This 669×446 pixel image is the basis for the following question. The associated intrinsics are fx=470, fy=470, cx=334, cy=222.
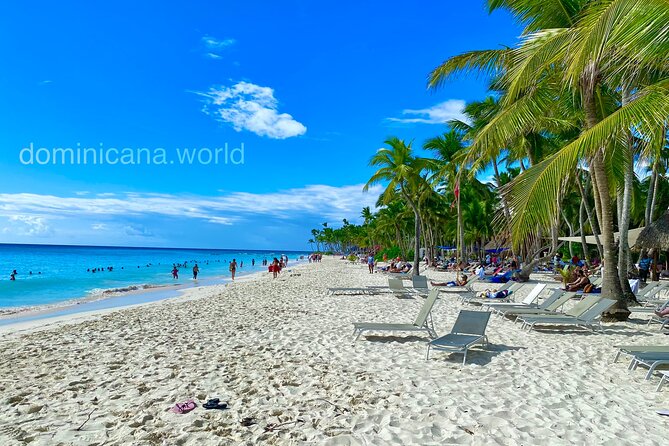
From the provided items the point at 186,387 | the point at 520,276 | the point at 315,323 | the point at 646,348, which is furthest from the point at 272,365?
the point at 520,276

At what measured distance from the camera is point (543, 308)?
385 inches

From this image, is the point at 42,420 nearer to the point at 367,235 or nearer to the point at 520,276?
the point at 520,276

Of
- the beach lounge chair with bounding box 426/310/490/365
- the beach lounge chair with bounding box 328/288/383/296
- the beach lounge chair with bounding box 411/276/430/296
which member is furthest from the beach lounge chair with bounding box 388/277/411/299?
the beach lounge chair with bounding box 426/310/490/365

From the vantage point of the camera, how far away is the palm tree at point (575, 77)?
15.3ft

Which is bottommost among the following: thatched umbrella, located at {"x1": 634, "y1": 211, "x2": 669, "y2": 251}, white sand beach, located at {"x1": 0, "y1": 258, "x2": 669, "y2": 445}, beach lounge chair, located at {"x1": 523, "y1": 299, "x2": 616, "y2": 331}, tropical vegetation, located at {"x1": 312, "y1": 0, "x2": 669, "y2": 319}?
white sand beach, located at {"x1": 0, "y1": 258, "x2": 669, "y2": 445}

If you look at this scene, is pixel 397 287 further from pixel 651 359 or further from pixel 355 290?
pixel 651 359

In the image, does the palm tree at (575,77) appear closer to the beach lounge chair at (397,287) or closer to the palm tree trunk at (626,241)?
the palm tree trunk at (626,241)

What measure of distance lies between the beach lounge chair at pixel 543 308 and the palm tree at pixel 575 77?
0.77 m

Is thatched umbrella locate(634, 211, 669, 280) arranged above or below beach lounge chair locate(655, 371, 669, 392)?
above

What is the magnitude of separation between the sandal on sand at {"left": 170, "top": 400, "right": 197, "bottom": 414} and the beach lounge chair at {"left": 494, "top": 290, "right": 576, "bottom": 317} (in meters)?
6.80

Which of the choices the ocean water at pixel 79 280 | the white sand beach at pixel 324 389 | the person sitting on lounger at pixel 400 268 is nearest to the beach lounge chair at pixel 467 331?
the white sand beach at pixel 324 389

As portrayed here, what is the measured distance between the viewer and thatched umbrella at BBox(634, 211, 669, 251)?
40.8 ft

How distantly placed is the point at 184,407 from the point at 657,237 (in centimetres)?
1317

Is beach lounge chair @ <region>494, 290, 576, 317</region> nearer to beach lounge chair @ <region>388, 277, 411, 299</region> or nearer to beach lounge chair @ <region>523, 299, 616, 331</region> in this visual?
beach lounge chair @ <region>523, 299, 616, 331</region>
